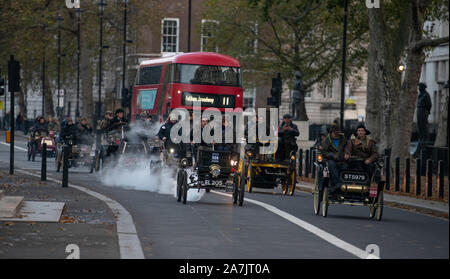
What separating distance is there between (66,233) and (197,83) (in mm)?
25474

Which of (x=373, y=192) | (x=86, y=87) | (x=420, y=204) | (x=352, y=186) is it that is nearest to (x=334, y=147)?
(x=352, y=186)

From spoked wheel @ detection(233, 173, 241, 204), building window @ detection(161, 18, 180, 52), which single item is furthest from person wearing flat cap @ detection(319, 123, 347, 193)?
building window @ detection(161, 18, 180, 52)

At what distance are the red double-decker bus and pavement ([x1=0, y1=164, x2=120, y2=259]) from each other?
60.7 ft

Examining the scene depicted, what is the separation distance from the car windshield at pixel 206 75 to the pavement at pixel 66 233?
61.8ft

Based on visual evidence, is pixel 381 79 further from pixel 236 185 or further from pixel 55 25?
pixel 55 25

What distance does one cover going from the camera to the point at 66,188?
2362 cm

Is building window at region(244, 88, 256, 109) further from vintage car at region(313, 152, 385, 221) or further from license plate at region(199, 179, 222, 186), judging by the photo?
vintage car at region(313, 152, 385, 221)

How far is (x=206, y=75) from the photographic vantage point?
129 ft

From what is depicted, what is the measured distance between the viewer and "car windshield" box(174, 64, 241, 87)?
39.1 meters

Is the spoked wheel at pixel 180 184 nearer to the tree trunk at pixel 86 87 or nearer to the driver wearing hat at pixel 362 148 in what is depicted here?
the driver wearing hat at pixel 362 148

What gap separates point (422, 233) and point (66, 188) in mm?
10484

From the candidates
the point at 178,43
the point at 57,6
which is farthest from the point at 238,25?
the point at 178,43

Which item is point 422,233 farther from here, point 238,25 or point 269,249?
point 238,25

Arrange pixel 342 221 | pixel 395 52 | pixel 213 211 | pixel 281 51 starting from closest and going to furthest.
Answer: pixel 342 221
pixel 213 211
pixel 395 52
pixel 281 51
